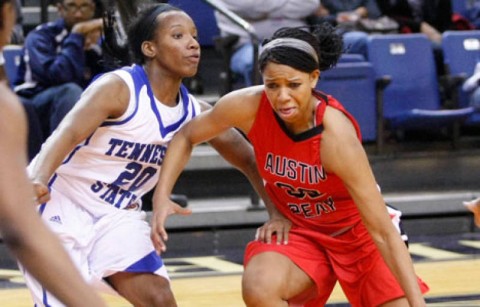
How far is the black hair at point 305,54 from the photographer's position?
418 centimetres

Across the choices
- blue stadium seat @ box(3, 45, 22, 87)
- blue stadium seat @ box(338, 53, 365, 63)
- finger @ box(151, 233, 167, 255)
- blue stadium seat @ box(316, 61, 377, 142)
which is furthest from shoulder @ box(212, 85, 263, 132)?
blue stadium seat @ box(338, 53, 365, 63)

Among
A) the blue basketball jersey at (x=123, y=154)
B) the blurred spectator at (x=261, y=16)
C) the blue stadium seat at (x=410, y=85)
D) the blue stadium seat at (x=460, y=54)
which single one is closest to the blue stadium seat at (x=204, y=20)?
the blurred spectator at (x=261, y=16)

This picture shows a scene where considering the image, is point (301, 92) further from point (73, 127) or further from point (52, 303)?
point (52, 303)

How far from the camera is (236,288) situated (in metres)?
6.07

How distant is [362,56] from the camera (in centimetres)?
820

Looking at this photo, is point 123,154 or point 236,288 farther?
point 236,288

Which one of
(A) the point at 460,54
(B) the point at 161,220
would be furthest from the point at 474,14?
(B) the point at 161,220

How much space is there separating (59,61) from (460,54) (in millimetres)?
2974

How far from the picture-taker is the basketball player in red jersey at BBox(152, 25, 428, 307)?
13.6 feet

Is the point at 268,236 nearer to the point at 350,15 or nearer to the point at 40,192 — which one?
the point at 40,192

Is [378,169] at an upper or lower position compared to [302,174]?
lower

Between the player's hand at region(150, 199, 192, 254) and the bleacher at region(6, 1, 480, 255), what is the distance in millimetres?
2969

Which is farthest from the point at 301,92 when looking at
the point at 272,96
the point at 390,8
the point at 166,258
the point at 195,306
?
the point at 390,8

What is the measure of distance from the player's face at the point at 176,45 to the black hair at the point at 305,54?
0.28 meters
